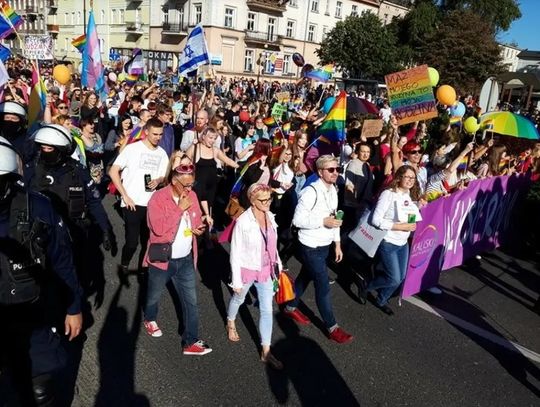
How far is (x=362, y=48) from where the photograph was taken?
47281 millimetres

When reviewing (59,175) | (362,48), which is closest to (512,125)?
(59,175)

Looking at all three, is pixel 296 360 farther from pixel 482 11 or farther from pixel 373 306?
pixel 482 11

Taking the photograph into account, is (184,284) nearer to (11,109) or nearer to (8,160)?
(8,160)

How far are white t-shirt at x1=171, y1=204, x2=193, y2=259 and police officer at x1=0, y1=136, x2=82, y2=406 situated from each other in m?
1.20

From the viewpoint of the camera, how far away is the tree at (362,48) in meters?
47.1

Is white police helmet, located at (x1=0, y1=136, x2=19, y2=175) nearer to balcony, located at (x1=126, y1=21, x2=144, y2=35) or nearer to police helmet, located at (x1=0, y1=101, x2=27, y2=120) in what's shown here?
police helmet, located at (x1=0, y1=101, x2=27, y2=120)

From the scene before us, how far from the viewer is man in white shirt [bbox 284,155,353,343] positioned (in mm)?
4238

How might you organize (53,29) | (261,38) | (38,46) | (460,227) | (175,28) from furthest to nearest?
(53,29), (261,38), (175,28), (38,46), (460,227)

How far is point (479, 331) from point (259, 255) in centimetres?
270

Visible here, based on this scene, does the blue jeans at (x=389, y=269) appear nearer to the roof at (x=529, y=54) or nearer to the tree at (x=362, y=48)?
the tree at (x=362, y=48)

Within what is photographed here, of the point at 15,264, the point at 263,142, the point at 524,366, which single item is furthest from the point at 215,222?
the point at 15,264

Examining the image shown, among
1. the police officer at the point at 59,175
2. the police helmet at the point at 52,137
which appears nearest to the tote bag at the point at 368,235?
the police officer at the point at 59,175

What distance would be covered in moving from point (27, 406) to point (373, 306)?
12.3 ft

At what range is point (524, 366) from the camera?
431 centimetres
